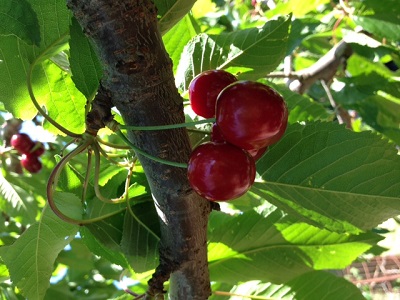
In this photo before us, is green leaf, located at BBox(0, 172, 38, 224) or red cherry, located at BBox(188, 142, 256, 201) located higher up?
green leaf, located at BBox(0, 172, 38, 224)

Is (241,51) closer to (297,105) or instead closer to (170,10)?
(170,10)

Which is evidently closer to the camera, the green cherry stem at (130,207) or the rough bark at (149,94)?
the rough bark at (149,94)

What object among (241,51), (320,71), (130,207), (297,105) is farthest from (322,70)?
(130,207)

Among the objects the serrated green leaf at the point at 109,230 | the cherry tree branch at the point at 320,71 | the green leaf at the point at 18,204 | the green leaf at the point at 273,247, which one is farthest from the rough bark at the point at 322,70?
the green leaf at the point at 18,204

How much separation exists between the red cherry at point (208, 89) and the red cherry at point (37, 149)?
1379mm

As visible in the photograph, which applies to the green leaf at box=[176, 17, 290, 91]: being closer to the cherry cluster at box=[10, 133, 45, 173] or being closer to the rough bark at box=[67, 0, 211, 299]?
the rough bark at box=[67, 0, 211, 299]

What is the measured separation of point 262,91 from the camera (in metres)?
0.63

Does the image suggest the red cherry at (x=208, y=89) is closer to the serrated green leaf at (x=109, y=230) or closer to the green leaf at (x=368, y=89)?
the serrated green leaf at (x=109, y=230)

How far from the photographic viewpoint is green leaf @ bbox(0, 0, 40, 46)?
2.30 ft

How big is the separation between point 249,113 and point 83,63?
0.25 meters

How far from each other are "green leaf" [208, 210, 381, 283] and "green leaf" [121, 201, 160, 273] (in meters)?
0.19

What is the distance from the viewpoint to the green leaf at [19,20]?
0.70 metres

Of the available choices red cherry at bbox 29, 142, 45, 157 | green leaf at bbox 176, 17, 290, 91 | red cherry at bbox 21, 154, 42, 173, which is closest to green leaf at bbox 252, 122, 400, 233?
green leaf at bbox 176, 17, 290, 91

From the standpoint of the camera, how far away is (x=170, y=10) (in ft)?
2.45
